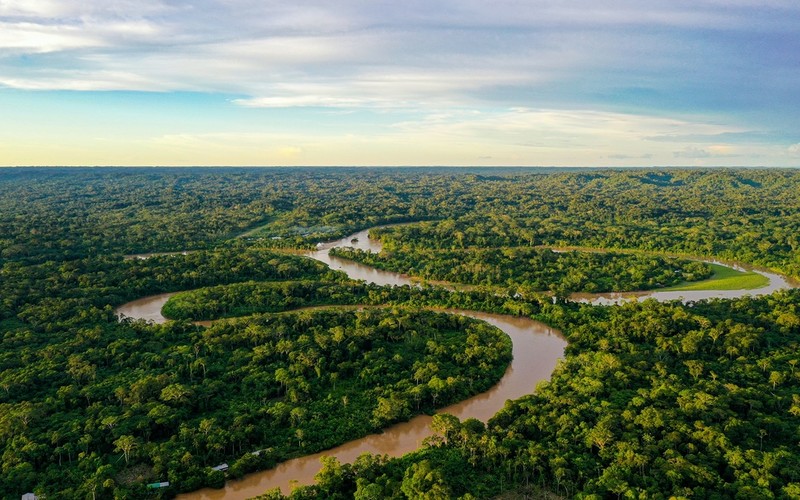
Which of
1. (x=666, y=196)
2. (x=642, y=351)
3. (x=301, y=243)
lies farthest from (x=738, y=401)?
(x=666, y=196)

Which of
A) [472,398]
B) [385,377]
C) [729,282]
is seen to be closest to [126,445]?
[385,377]

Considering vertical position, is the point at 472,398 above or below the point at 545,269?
below

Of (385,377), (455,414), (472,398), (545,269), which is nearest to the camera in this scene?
(455,414)

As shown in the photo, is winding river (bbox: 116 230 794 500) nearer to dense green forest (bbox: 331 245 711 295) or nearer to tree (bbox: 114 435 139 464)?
dense green forest (bbox: 331 245 711 295)

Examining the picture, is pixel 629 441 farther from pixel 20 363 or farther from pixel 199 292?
pixel 199 292

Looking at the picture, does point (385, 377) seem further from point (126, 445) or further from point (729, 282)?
point (729, 282)

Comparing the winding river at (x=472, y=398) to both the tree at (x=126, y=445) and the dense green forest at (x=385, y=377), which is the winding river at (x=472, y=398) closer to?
the dense green forest at (x=385, y=377)

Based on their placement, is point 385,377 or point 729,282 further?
point 729,282

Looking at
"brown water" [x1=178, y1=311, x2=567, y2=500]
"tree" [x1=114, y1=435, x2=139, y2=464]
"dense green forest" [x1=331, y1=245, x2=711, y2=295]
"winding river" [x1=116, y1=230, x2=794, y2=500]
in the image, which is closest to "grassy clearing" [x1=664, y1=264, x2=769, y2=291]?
"winding river" [x1=116, y1=230, x2=794, y2=500]
